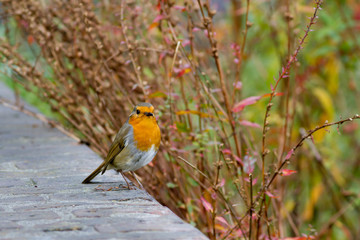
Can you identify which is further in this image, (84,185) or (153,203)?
(84,185)

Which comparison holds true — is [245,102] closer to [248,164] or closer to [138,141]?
[248,164]

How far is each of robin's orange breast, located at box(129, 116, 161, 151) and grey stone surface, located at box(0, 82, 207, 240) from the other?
0.84 feet

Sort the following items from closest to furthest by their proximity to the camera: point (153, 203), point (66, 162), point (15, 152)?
1. point (153, 203)
2. point (66, 162)
3. point (15, 152)

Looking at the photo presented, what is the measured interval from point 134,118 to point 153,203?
51 centimetres

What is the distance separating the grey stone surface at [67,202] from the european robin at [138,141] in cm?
16

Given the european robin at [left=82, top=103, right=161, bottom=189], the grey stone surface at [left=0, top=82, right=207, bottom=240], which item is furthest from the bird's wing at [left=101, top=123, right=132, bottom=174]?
the grey stone surface at [left=0, top=82, right=207, bottom=240]

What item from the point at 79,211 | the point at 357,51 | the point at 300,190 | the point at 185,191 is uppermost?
the point at 357,51

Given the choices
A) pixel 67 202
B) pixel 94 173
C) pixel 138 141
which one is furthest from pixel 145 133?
pixel 67 202

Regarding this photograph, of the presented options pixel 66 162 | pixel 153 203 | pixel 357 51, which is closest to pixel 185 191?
pixel 66 162

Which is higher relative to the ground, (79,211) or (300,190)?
(79,211)

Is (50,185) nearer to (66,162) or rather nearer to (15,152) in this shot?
(66,162)

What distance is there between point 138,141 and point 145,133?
6 centimetres

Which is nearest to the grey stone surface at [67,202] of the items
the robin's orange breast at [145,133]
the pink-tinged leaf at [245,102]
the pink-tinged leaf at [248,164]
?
the robin's orange breast at [145,133]

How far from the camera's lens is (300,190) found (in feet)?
18.6
